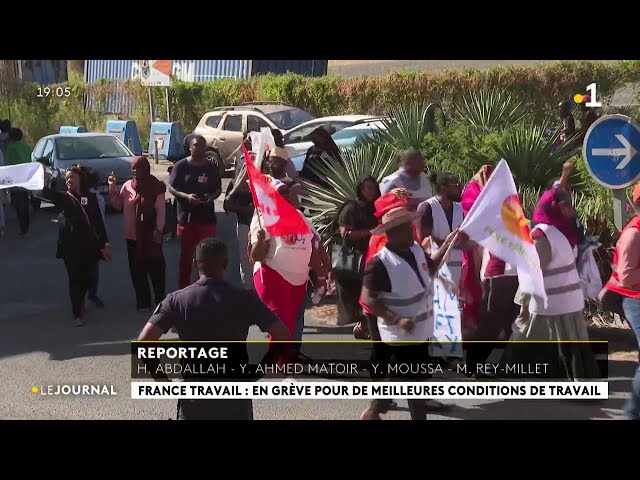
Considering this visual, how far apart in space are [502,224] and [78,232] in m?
4.22

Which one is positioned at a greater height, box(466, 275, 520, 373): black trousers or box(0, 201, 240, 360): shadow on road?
box(466, 275, 520, 373): black trousers

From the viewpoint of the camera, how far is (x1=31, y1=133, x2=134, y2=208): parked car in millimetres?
8930

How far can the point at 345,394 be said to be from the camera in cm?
660

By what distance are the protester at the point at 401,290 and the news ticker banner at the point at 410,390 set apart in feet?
0.90

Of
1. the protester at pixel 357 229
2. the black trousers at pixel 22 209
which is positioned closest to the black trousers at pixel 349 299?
the protester at pixel 357 229

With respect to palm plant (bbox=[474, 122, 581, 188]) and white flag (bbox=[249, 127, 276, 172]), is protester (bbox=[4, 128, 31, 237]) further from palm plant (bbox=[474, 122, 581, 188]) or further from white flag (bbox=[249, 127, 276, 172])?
palm plant (bbox=[474, 122, 581, 188])

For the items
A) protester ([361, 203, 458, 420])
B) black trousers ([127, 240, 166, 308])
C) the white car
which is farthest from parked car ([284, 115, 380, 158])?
protester ([361, 203, 458, 420])

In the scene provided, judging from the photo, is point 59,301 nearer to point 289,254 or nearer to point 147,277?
point 147,277

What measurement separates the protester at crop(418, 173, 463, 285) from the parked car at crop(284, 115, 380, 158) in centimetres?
188

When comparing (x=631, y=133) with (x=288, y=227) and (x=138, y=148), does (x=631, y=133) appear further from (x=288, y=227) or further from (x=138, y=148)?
(x=138, y=148)
